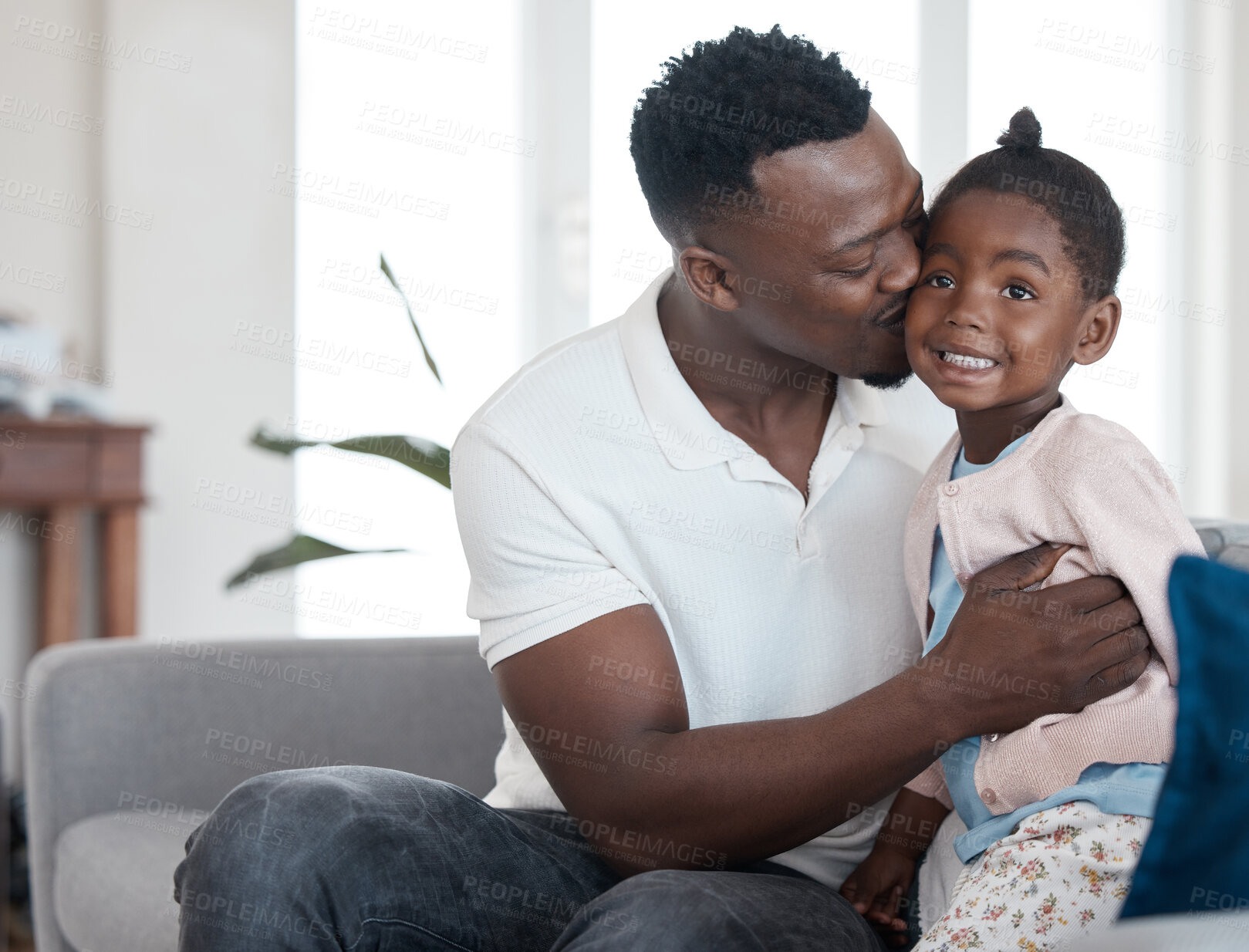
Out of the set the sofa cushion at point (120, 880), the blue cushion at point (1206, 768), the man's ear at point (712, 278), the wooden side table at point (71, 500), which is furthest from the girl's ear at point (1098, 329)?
the wooden side table at point (71, 500)

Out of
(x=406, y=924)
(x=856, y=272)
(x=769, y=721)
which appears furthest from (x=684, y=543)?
(x=406, y=924)

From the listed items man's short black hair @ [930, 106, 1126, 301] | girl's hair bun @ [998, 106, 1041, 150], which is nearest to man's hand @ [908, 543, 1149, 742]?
man's short black hair @ [930, 106, 1126, 301]

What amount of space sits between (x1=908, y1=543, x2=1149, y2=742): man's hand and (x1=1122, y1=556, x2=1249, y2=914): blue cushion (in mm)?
279

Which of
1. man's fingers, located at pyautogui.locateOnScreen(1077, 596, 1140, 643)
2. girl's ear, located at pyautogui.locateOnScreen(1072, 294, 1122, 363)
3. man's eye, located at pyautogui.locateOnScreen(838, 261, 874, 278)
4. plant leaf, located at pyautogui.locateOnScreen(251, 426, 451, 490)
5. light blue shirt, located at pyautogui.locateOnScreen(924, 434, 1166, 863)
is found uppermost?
man's eye, located at pyautogui.locateOnScreen(838, 261, 874, 278)

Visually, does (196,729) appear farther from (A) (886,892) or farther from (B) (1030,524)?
(B) (1030,524)

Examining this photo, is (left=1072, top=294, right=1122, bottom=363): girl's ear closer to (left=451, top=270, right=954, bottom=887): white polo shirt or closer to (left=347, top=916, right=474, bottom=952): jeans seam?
(left=451, top=270, right=954, bottom=887): white polo shirt

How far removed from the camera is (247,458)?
3113 mm

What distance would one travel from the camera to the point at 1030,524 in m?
0.98

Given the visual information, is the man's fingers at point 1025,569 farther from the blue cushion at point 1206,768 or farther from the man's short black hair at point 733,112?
the man's short black hair at point 733,112

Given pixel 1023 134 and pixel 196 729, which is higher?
pixel 1023 134

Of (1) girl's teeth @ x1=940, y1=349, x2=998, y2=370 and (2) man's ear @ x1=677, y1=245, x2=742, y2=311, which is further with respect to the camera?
(2) man's ear @ x1=677, y1=245, x2=742, y2=311

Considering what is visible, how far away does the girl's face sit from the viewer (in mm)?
1013

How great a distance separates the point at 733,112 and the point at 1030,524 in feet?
1.67

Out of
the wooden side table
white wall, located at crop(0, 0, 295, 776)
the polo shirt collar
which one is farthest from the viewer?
white wall, located at crop(0, 0, 295, 776)
